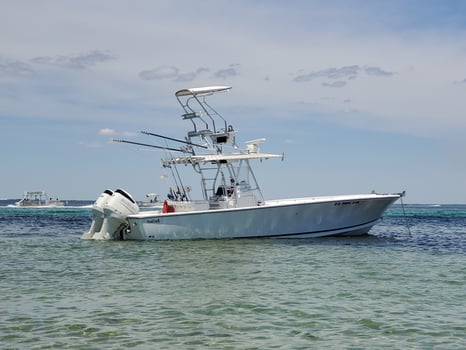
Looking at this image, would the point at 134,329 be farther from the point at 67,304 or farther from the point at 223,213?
the point at 223,213

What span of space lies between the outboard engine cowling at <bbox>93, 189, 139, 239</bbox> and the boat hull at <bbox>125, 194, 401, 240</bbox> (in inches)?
14.2

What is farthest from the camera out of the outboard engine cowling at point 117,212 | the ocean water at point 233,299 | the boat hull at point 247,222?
the outboard engine cowling at point 117,212

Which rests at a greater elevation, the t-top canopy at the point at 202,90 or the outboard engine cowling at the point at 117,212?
the t-top canopy at the point at 202,90

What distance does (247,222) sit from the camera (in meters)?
26.6

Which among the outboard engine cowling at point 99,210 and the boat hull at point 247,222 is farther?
the outboard engine cowling at point 99,210

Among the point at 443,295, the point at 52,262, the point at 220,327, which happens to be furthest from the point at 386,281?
the point at 52,262

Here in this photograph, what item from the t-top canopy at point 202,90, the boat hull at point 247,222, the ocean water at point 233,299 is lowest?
the ocean water at point 233,299

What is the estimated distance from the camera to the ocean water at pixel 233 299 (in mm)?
9617

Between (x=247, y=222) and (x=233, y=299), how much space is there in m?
13.7

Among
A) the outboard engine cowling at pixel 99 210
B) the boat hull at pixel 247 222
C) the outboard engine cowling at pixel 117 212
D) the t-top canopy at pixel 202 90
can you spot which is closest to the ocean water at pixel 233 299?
the boat hull at pixel 247 222

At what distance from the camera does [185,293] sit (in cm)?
1366

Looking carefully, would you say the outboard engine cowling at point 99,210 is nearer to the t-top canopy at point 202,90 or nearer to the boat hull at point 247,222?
the boat hull at point 247,222

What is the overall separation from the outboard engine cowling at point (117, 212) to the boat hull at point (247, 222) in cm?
36

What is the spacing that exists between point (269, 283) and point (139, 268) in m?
5.01
